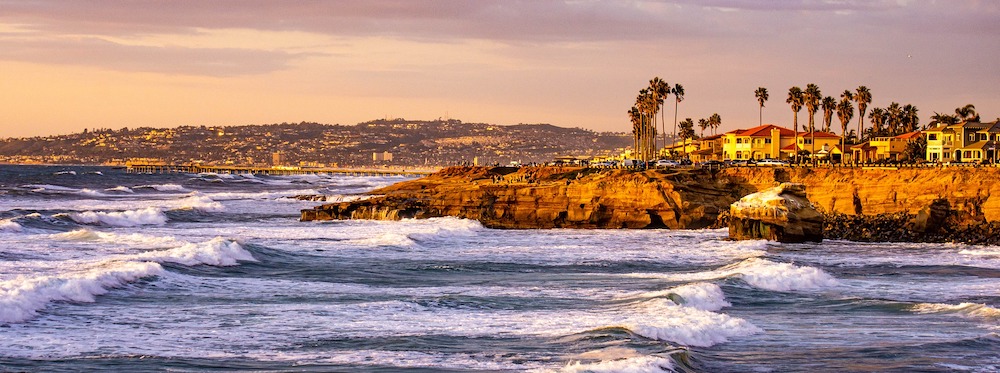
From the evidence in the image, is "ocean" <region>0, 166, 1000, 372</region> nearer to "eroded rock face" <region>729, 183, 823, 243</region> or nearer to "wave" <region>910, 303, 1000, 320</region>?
"wave" <region>910, 303, 1000, 320</region>

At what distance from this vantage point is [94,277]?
28359 mm

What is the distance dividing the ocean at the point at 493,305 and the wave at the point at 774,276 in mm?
74

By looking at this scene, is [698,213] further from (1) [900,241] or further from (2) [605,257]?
(2) [605,257]

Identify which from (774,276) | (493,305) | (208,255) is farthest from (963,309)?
(208,255)

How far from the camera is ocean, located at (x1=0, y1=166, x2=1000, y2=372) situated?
65.0 feet

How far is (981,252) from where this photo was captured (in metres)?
39.6

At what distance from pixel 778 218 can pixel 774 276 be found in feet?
43.9

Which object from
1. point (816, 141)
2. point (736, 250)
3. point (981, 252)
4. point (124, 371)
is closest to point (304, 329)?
point (124, 371)

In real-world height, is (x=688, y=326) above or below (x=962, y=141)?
below

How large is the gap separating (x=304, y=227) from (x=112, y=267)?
848 inches

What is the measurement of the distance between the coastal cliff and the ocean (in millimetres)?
4803

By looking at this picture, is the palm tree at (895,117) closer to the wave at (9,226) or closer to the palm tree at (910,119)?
the palm tree at (910,119)

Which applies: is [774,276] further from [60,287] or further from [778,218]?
[60,287]

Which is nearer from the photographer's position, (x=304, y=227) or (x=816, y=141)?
(x=304, y=227)
